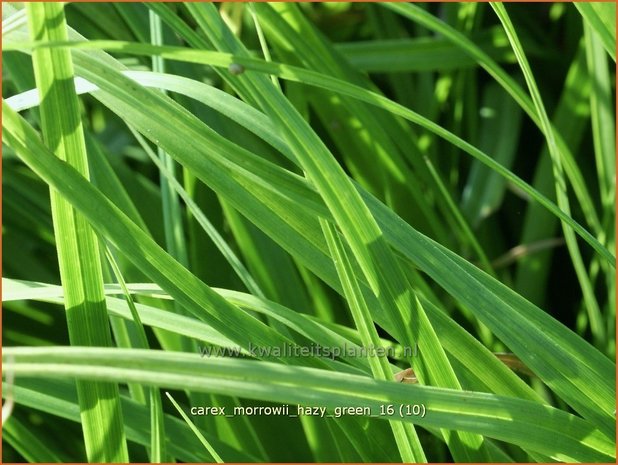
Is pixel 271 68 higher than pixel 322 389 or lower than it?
higher

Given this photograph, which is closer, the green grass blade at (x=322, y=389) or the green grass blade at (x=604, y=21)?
the green grass blade at (x=322, y=389)

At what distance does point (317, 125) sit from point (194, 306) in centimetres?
46

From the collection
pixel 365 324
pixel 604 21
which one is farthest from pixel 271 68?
pixel 604 21

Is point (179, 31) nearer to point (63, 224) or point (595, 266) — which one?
point (63, 224)

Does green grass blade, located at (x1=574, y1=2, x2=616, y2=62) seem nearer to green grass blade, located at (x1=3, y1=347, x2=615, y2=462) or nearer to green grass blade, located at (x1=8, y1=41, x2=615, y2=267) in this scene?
green grass blade, located at (x1=8, y1=41, x2=615, y2=267)

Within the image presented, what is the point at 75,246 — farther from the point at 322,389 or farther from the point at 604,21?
the point at 604,21

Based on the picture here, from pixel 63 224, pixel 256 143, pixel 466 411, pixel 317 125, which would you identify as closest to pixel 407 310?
pixel 466 411

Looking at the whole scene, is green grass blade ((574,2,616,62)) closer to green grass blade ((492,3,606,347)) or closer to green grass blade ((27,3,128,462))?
green grass blade ((492,3,606,347))

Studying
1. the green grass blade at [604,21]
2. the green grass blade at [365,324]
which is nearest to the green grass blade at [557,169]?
the green grass blade at [604,21]

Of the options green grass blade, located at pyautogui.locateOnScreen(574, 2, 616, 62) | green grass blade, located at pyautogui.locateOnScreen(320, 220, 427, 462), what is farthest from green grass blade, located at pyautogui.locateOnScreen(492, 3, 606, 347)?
green grass blade, located at pyautogui.locateOnScreen(320, 220, 427, 462)

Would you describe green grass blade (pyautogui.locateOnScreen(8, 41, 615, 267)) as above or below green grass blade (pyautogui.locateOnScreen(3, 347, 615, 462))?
above

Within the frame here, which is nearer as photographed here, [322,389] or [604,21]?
[322,389]

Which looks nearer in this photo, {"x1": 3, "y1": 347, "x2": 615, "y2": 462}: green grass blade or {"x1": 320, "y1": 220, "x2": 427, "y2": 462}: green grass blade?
{"x1": 3, "y1": 347, "x2": 615, "y2": 462}: green grass blade

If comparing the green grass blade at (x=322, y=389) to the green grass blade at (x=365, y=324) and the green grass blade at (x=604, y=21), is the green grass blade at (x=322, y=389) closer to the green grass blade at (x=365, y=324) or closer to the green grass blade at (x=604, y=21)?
the green grass blade at (x=365, y=324)
